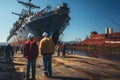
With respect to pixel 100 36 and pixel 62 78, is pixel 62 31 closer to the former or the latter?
pixel 100 36

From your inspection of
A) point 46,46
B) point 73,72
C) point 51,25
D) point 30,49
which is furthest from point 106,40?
point 30,49

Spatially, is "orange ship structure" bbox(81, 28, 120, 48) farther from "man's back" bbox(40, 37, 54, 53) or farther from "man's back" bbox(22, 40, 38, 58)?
"man's back" bbox(22, 40, 38, 58)

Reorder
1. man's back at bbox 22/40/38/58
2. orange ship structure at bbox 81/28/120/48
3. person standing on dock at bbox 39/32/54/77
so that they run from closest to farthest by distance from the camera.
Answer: man's back at bbox 22/40/38/58 → person standing on dock at bbox 39/32/54/77 → orange ship structure at bbox 81/28/120/48

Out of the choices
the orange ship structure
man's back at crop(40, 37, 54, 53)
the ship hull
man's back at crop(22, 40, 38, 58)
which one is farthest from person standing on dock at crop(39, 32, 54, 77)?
the orange ship structure

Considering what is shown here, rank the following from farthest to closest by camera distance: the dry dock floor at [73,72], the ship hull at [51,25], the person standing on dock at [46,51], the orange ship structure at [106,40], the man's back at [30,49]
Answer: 1. the orange ship structure at [106,40]
2. the ship hull at [51,25]
3. the person standing on dock at [46,51]
4. the dry dock floor at [73,72]
5. the man's back at [30,49]

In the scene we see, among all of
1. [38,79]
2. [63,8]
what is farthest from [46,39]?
[63,8]

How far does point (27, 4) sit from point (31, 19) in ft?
74.2

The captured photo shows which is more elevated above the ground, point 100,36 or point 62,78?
point 100,36

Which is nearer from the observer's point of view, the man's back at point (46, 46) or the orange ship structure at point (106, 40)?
the man's back at point (46, 46)

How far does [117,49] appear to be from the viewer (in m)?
51.7

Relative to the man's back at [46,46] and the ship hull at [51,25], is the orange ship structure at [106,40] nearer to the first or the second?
the ship hull at [51,25]

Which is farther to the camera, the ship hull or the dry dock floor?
the ship hull

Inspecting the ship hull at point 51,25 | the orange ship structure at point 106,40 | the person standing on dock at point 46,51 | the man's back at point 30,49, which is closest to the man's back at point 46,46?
the person standing on dock at point 46,51

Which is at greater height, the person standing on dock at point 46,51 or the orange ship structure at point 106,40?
the orange ship structure at point 106,40
